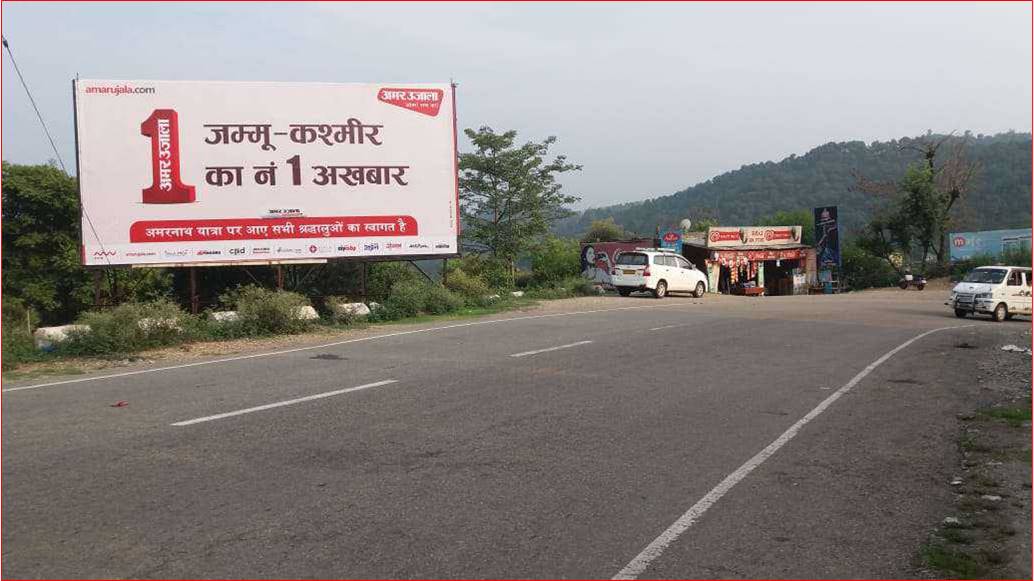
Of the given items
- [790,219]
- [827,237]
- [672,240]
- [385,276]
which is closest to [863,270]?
[827,237]

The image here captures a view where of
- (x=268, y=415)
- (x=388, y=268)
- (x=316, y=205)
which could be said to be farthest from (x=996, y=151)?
(x=268, y=415)

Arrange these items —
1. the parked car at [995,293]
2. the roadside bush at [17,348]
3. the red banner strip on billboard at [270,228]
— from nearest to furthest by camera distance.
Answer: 1. the roadside bush at [17,348]
2. the red banner strip on billboard at [270,228]
3. the parked car at [995,293]

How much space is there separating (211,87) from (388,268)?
8563 mm

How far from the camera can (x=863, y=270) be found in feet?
162

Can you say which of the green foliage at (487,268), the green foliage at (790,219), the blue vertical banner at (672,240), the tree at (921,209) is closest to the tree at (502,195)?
the green foliage at (487,268)

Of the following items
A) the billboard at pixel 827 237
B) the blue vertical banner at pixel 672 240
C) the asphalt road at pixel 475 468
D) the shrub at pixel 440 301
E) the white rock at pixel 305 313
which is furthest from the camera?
the billboard at pixel 827 237

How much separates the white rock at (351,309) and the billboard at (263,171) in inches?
78.3

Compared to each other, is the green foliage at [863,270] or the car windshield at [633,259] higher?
the car windshield at [633,259]

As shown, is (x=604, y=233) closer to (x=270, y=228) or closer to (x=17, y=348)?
(x=270, y=228)

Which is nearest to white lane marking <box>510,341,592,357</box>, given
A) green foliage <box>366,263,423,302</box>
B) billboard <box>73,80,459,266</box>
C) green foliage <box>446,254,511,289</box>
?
billboard <box>73,80,459,266</box>

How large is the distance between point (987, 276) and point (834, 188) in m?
63.9

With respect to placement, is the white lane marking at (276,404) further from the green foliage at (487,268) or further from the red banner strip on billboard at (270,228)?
the green foliage at (487,268)

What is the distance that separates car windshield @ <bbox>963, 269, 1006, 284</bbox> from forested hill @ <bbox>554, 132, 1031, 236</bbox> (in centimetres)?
2942

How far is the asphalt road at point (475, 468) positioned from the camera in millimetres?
4719
